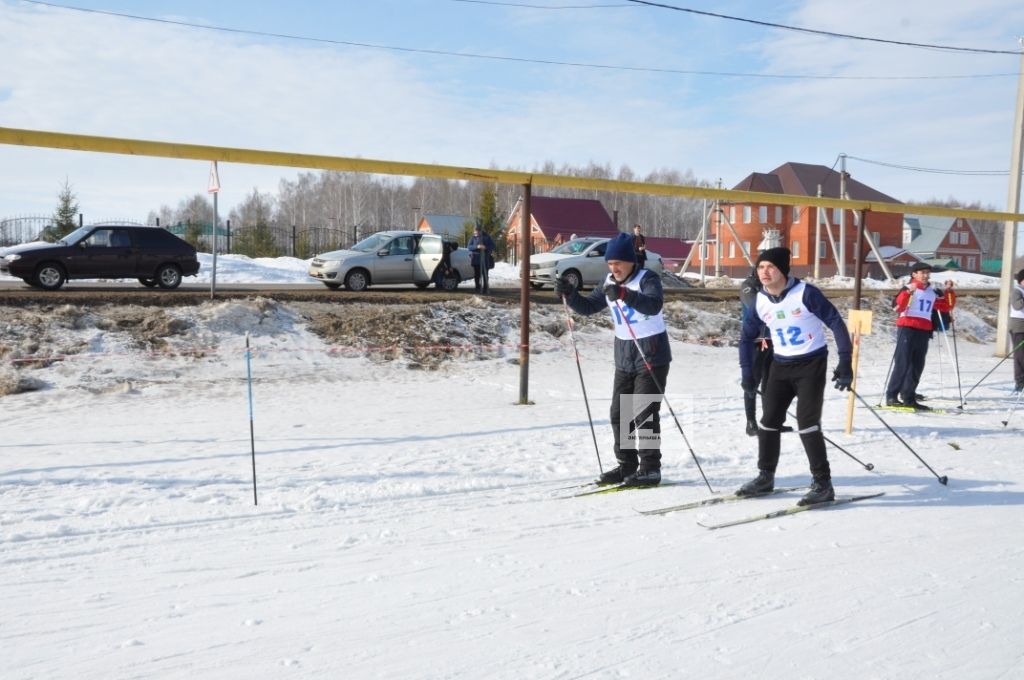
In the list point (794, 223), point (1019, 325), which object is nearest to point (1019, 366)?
point (1019, 325)

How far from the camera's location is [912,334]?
980cm

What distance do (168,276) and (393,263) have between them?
4550mm

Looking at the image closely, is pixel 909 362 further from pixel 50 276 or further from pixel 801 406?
pixel 50 276

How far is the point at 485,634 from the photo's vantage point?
343 cm

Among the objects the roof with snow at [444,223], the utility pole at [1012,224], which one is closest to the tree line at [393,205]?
the roof with snow at [444,223]

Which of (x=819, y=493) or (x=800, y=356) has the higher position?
(x=800, y=356)

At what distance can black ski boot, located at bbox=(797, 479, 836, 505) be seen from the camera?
213 inches

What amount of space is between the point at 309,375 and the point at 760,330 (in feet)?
20.4

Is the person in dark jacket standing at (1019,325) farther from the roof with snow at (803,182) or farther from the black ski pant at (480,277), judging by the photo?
the roof with snow at (803,182)

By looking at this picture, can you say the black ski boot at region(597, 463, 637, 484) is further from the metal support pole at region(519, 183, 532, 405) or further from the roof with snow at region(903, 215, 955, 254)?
the roof with snow at region(903, 215, 955, 254)

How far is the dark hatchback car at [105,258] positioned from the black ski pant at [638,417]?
1263 cm

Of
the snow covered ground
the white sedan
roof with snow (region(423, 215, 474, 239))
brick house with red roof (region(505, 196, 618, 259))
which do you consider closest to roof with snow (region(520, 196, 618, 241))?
brick house with red roof (region(505, 196, 618, 259))

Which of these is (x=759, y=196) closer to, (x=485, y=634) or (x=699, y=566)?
(x=699, y=566)

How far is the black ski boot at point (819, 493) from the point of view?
541cm
